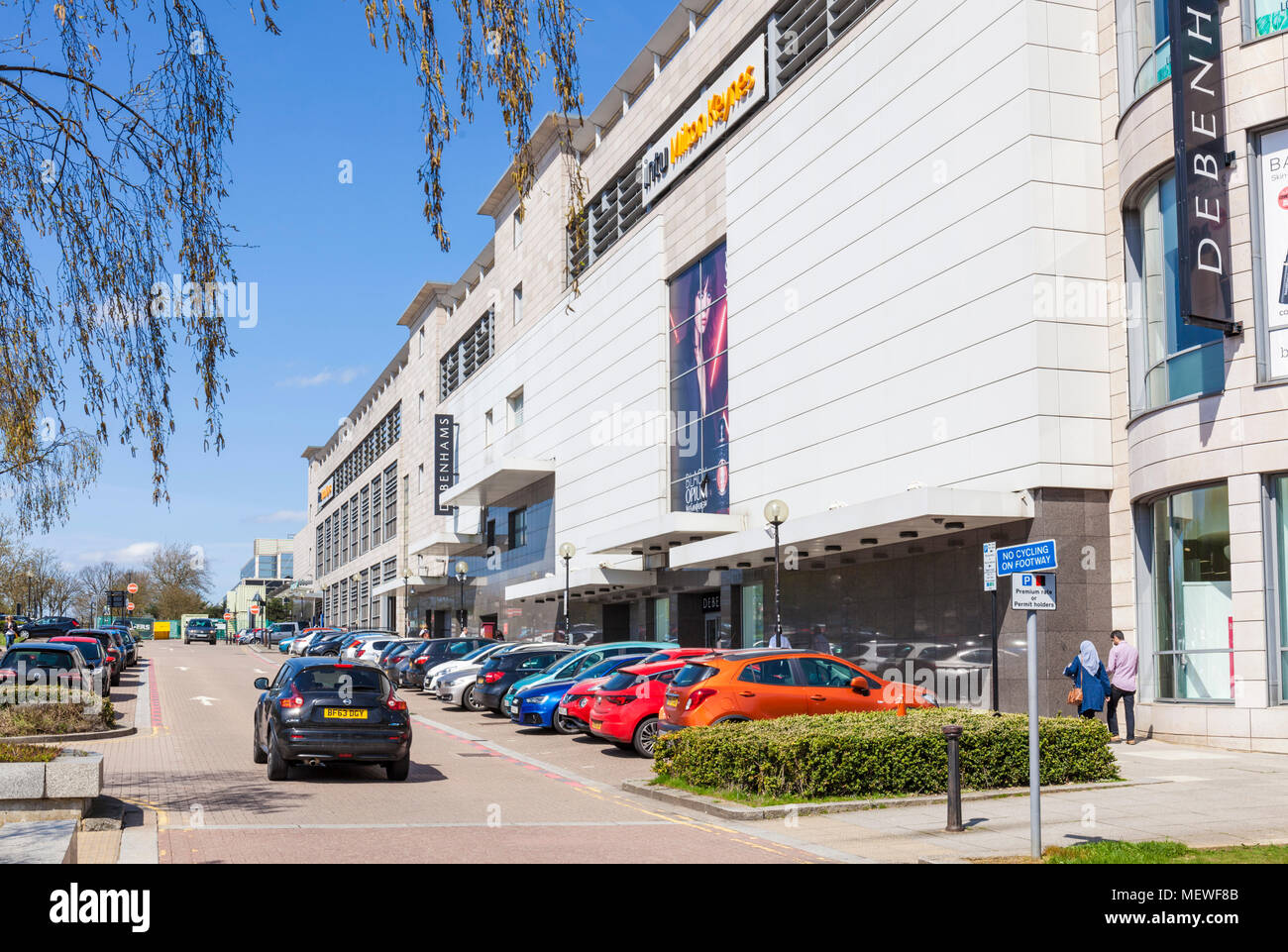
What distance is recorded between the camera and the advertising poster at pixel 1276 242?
705 inches

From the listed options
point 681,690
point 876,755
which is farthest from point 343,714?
point 876,755

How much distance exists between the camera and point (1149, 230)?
20.8m

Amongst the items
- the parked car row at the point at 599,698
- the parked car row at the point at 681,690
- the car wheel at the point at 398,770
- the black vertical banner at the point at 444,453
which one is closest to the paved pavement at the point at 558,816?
the car wheel at the point at 398,770

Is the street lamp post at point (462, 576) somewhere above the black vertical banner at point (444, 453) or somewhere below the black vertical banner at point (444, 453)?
below

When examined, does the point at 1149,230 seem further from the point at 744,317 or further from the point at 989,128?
the point at 744,317

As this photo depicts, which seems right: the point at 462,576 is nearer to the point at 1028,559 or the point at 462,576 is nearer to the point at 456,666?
the point at 456,666

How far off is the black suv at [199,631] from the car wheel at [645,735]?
248ft

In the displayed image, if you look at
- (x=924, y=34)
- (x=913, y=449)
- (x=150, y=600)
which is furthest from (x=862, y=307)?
(x=150, y=600)

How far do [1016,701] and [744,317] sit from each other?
14523 millimetres

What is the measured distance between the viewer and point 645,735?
19.0 meters

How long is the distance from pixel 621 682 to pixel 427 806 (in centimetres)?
637

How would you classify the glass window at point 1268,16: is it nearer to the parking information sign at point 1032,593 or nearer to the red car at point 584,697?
the parking information sign at point 1032,593

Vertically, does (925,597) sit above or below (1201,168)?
below

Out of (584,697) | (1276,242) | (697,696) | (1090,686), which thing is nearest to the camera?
(697,696)
